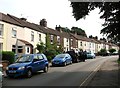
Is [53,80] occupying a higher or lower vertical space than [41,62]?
lower

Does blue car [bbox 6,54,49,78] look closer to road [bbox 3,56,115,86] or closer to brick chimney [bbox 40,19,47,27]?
road [bbox 3,56,115,86]

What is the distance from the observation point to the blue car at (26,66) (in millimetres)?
16391

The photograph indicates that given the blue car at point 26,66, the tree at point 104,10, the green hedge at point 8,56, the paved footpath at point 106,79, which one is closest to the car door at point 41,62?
the blue car at point 26,66

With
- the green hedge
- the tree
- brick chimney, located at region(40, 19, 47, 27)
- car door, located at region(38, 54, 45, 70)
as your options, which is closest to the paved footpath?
the tree

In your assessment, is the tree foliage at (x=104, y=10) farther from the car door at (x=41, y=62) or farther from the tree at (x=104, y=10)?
the car door at (x=41, y=62)

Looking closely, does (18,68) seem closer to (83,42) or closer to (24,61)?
(24,61)

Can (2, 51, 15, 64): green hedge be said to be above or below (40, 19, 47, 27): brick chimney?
below

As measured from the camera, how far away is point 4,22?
3309 cm

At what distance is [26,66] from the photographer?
54.6 feet

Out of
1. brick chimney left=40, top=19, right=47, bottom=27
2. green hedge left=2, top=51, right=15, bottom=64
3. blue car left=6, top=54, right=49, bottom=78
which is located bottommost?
blue car left=6, top=54, right=49, bottom=78

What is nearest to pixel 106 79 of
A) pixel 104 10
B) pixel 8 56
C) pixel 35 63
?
pixel 104 10

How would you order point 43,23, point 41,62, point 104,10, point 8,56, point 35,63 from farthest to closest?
point 43,23 → point 8,56 → point 41,62 → point 35,63 → point 104,10

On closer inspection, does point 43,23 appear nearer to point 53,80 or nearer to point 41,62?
point 41,62

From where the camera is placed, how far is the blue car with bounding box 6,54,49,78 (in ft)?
53.8
